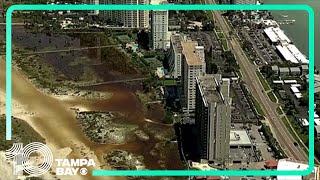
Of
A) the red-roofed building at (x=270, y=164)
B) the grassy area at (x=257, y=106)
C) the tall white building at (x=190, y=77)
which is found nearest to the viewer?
the red-roofed building at (x=270, y=164)

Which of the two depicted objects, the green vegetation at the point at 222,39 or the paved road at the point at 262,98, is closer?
the paved road at the point at 262,98

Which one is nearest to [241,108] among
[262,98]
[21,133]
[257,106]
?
[257,106]

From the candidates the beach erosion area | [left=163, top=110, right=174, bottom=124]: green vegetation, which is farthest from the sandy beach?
[left=163, top=110, right=174, bottom=124]: green vegetation

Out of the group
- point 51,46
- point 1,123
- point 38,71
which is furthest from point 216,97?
point 51,46

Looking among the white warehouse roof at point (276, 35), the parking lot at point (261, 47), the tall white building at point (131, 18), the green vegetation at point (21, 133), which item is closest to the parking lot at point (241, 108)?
the parking lot at point (261, 47)

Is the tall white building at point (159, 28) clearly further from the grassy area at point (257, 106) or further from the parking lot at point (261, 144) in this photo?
the parking lot at point (261, 144)

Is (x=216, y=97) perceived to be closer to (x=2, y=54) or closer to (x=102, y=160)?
(x=102, y=160)

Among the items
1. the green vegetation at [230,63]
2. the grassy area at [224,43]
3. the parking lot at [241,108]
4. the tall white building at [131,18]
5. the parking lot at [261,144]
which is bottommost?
the parking lot at [261,144]

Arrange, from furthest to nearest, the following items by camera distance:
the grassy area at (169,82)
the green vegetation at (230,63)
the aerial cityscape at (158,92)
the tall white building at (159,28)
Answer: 1. the tall white building at (159,28)
2. the green vegetation at (230,63)
3. the grassy area at (169,82)
4. the aerial cityscape at (158,92)
